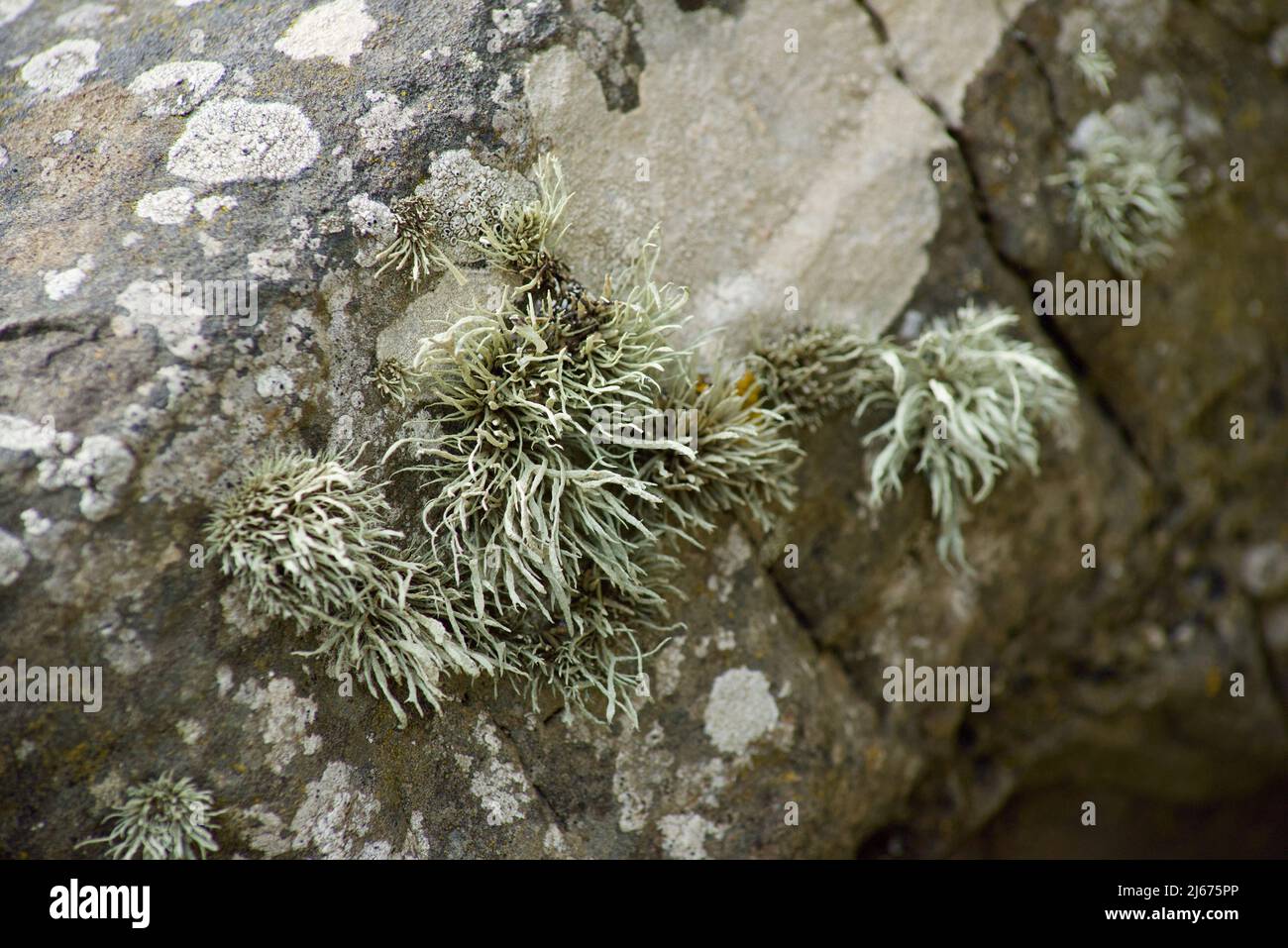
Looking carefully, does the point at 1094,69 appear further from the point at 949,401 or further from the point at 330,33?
the point at 330,33

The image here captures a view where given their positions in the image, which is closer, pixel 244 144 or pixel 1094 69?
pixel 244 144

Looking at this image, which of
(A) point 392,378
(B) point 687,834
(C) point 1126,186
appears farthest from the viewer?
(C) point 1126,186

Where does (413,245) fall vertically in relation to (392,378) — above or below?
above

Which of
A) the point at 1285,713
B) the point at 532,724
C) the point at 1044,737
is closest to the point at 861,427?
the point at 532,724

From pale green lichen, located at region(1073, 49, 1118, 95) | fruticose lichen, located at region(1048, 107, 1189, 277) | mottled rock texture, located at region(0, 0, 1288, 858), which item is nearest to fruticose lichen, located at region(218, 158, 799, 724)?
mottled rock texture, located at region(0, 0, 1288, 858)

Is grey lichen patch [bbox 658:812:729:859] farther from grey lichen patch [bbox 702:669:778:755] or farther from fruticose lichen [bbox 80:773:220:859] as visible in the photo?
fruticose lichen [bbox 80:773:220:859]

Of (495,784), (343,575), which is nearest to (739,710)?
(495,784)

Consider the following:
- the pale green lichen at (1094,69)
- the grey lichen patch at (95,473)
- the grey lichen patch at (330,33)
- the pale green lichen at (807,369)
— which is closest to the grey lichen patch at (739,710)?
the pale green lichen at (807,369)
